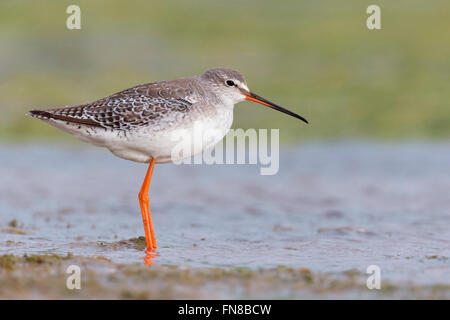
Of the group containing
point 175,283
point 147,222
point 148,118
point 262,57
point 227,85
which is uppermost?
point 262,57

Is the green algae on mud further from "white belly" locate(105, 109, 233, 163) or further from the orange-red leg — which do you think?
"white belly" locate(105, 109, 233, 163)

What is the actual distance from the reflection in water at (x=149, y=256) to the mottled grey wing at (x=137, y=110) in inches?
58.2

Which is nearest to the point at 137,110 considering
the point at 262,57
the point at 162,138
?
the point at 162,138

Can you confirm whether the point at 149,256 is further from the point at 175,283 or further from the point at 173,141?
the point at 173,141

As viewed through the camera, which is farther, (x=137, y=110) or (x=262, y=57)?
(x=262, y=57)

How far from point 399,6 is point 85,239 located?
2178 cm

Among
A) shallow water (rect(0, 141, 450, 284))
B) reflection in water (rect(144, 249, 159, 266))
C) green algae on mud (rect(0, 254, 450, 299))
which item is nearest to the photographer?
green algae on mud (rect(0, 254, 450, 299))

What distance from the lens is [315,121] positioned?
1791cm

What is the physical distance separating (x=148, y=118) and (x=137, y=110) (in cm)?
19

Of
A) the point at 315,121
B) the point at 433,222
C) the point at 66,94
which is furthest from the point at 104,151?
the point at 433,222

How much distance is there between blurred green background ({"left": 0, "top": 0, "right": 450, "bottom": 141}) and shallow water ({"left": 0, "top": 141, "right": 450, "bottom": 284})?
2.29 meters

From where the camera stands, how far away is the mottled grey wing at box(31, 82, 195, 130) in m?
7.83

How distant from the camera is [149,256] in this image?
24.6ft

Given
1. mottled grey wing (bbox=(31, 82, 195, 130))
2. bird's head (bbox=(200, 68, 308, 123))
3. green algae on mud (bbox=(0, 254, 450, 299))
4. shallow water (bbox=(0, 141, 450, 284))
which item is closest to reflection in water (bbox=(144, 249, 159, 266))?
shallow water (bbox=(0, 141, 450, 284))
